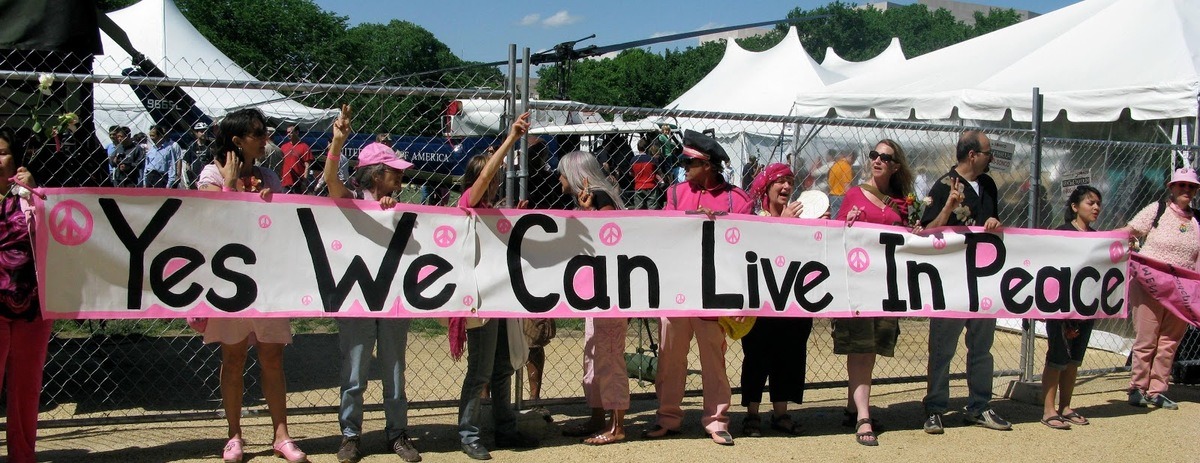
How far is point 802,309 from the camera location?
17.4 feet

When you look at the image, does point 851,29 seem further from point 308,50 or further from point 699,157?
point 699,157

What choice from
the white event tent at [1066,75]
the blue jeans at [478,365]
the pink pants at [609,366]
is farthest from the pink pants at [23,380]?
the white event tent at [1066,75]

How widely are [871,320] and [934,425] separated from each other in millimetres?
750

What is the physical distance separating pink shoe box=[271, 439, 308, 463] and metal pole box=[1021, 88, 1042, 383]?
4.70 m

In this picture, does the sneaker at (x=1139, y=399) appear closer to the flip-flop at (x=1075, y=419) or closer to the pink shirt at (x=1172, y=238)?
the flip-flop at (x=1075, y=419)

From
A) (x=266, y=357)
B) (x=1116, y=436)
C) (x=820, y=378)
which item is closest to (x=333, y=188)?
(x=266, y=357)

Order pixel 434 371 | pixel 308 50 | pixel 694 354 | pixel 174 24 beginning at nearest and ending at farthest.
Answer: pixel 434 371 → pixel 694 354 → pixel 174 24 → pixel 308 50

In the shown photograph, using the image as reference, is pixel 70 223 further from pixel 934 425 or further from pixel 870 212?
pixel 934 425

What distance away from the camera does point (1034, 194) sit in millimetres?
6477

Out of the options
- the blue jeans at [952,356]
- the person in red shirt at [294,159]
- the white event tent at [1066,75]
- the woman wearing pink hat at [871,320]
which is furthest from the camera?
the white event tent at [1066,75]

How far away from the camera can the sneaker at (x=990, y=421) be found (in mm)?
5762

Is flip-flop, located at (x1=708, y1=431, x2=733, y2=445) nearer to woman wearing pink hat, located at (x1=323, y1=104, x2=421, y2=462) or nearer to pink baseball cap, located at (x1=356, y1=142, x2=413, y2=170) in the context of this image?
woman wearing pink hat, located at (x1=323, y1=104, x2=421, y2=462)

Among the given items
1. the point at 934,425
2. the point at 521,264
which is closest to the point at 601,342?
the point at 521,264

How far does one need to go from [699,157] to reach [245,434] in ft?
9.14
